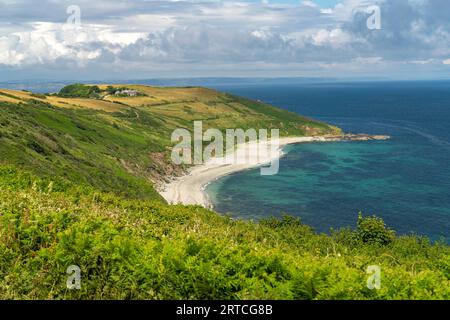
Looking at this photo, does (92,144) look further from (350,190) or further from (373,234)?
(373,234)

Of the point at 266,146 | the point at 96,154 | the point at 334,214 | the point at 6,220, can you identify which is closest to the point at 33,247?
the point at 6,220

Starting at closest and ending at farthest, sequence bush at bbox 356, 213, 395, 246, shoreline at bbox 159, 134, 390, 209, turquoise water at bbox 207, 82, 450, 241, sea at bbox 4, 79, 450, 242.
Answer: bush at bbox 356, 213, 395, 246
sea at bbox 4, 79, 450, 242
turquoise water at bbox 207, 82, 450, 241
shoreline at bbox 159, 134, 390, 209

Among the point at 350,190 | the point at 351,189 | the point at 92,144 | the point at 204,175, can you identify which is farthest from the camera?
the point at 204,175

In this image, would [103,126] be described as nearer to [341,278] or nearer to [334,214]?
[334,214]

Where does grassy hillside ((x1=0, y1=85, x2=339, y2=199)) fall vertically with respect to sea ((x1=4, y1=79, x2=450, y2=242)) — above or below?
above

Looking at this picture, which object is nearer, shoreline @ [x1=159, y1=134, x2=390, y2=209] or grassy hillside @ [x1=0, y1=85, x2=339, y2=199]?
grassy hillside @ [x1=0, y1=85, x2=339, y2=199]

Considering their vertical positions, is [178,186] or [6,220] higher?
[6,220]

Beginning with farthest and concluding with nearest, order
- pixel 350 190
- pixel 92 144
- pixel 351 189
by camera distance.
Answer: pixel 351 189 → pixel 350 190 → pixel 92 144

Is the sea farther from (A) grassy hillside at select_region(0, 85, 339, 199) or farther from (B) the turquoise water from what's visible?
(A) grassy hillside at select_region(0, 85, 339, 199)

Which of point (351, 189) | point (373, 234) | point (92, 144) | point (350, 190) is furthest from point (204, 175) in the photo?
point (373, 234)

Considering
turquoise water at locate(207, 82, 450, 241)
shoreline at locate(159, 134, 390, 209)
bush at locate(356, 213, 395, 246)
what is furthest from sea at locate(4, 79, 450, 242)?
bush at locate(356, 213, 395, 246)

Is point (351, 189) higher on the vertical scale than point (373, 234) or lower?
lower
